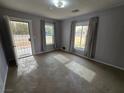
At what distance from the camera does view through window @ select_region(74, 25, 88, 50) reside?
3874 millimetres

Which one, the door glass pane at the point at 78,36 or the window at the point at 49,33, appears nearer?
the door glass pane at the point at 78,36

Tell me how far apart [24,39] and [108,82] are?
4440mm

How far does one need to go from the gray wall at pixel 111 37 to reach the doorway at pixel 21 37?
139 inches

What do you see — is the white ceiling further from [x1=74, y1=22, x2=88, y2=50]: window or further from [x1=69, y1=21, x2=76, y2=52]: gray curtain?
[x1=69, y1=21, x2=76, y2=52]: gray curtain

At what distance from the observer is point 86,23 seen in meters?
3.62

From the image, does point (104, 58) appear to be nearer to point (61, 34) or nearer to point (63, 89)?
point (63, 89)

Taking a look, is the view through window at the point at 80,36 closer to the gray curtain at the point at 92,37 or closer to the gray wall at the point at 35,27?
the gray curtain at the point at 92,37

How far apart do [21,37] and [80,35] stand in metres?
3.55

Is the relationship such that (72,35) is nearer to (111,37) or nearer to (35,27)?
(111,37)

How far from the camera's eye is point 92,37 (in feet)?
10.7

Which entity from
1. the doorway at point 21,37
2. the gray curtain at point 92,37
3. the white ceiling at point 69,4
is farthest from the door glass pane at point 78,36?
the doorway at point 21,37

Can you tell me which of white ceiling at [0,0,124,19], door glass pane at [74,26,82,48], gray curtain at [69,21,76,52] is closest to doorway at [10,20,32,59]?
white ceiling at [0,0,124,19]

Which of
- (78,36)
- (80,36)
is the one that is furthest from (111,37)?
(78,36)

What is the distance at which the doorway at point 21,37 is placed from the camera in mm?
3557
